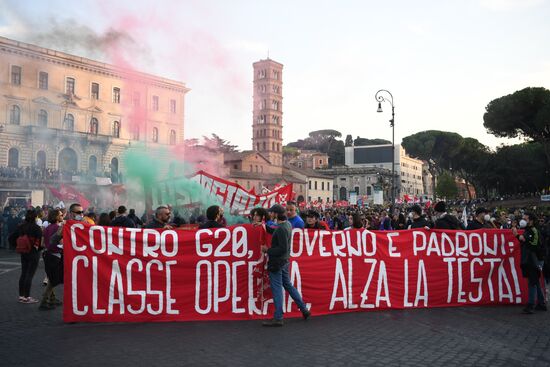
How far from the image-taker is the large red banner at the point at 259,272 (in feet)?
24.1

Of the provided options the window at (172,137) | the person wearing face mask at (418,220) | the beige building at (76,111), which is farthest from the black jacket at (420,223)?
the window at (172,137)

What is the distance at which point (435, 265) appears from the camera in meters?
8.80

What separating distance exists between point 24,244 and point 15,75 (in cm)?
4297

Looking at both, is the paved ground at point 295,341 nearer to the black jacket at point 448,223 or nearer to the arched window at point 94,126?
the black jacket at point 448,223

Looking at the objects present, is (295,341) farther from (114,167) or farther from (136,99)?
(114,167)

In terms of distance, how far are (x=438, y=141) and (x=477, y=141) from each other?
272 inches

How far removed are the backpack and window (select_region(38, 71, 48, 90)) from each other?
144 feet

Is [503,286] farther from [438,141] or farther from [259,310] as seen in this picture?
[438,141]

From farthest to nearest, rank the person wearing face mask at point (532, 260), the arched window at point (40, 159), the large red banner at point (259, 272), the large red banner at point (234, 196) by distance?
the arched window at point (40, 159) < the large red banner at point (234, 196) < the person wearing face mask at point (532, 260) < the large red banner at point (259, 272)

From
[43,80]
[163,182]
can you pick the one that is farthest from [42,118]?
[163,182]

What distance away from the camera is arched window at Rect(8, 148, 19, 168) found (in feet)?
148

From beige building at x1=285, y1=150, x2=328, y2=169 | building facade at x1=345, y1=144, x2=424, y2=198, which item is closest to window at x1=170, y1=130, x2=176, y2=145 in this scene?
beige building at x1=285, y1=150, x2=328, y2=169

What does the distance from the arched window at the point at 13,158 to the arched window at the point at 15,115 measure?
8.57ft

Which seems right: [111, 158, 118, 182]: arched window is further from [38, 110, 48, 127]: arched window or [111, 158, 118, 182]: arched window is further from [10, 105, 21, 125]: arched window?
[10, 105, 21, 125]: arched window
